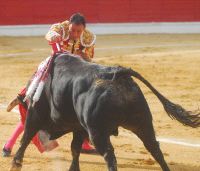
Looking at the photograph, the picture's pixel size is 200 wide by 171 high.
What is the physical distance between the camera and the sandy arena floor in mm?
4927

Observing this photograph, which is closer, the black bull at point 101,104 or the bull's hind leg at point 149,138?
the black bull at point 101,104

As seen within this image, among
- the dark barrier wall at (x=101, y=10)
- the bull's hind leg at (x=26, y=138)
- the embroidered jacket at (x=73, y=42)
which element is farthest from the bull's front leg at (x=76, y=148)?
the dark barrier wall at (x=101, y=10)

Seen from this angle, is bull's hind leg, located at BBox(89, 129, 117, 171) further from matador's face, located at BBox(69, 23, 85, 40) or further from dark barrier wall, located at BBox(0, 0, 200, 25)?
dark barrier wall, located at BBox(0, 0, 200, 25)

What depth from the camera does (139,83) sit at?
8.69 m

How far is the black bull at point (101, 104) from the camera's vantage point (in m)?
3.57

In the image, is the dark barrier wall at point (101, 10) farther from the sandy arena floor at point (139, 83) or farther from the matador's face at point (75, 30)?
the matador's face at point (75, 30)

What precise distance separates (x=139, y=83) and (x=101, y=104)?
5160 mm

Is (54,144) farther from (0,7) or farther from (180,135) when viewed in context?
(0,7)

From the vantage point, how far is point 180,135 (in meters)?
5.88

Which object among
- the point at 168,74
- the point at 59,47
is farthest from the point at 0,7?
the point at 59,47

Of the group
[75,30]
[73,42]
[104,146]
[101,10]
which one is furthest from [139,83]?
[101,10]

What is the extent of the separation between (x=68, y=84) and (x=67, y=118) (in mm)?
226

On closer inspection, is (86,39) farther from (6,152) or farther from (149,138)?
(149,138)

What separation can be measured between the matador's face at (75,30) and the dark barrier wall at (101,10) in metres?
11.2
